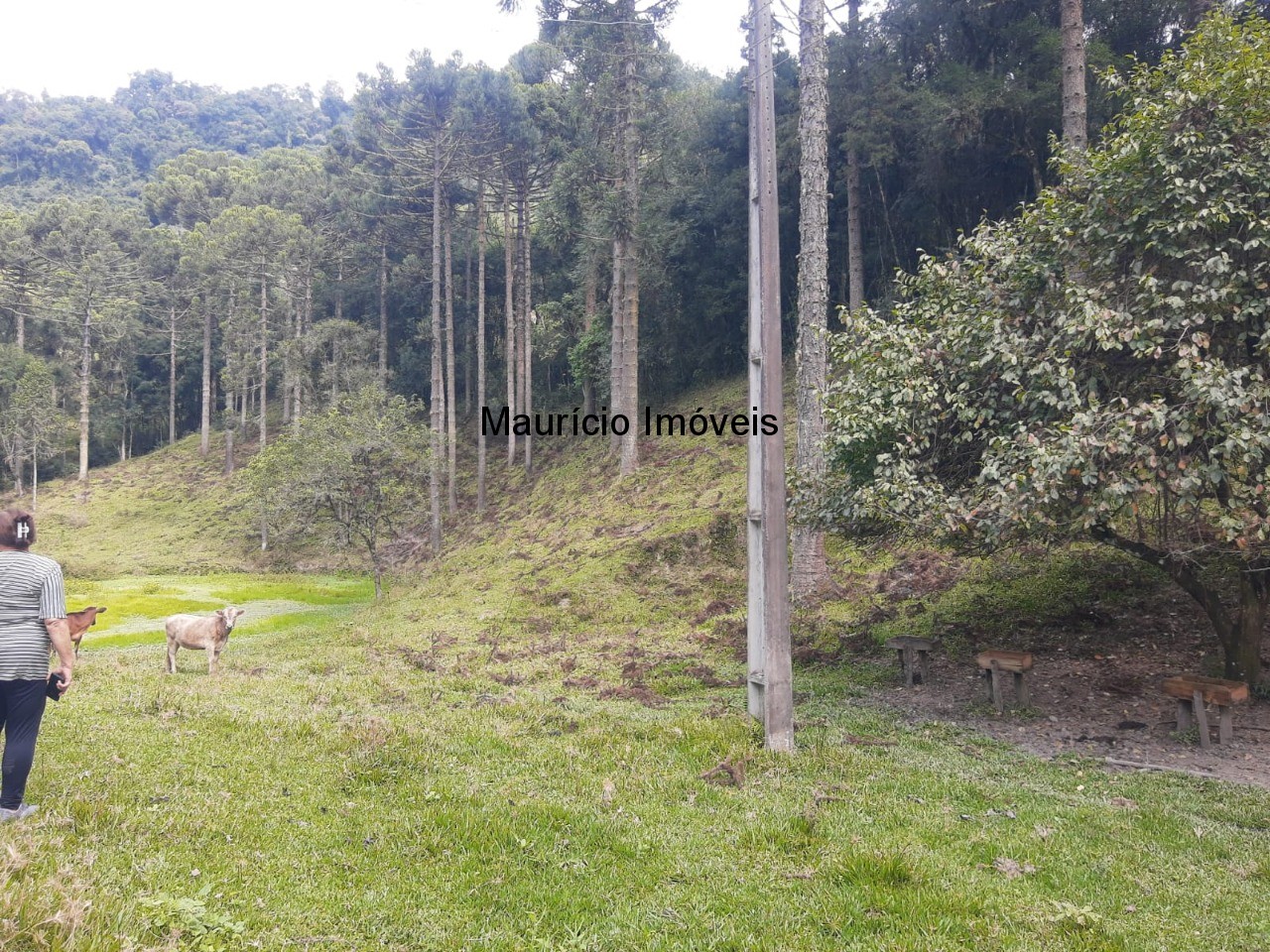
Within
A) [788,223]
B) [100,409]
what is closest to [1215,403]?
[788,223]

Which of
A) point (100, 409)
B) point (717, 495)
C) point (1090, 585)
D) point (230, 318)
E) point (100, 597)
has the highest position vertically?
point (230, 318)

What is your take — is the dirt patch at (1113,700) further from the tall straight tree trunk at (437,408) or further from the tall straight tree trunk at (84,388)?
the tall straight tree trunk at (84,388)

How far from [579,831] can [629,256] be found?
26028 mm

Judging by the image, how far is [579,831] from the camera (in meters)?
5.80

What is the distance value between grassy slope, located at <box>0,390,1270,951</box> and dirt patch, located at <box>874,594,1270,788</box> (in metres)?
0.83

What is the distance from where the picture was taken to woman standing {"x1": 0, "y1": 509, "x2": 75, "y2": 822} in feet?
17.3

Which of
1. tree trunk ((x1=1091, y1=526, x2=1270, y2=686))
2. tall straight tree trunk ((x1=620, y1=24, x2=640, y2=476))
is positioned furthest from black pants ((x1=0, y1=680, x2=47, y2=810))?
tall straight tree trunk ((x1=620, y1=24, x2=640, y2=476))

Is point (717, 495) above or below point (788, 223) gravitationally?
below

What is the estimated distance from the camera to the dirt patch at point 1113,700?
27.9ft

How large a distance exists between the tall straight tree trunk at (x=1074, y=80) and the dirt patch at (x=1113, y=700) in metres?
8.23

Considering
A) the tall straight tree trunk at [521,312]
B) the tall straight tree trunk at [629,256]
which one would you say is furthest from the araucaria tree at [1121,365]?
the tall straight tree trunk at [521,312]

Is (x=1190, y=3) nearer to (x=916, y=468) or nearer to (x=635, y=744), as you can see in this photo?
(x=916, y=468)

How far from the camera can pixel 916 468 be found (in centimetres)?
1013

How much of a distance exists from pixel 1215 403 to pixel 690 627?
10.8 m
